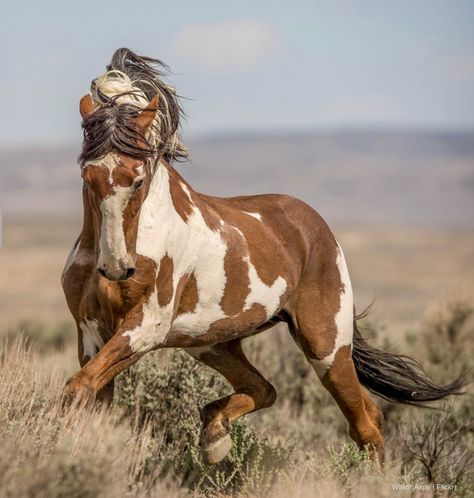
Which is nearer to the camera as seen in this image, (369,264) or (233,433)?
(233,433)

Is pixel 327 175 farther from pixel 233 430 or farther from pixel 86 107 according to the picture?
pixel 86 107

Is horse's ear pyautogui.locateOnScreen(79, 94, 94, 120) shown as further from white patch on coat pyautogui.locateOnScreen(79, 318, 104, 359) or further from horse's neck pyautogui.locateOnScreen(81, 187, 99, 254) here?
white patch on coat pyautogui.locateOnScreen(79, 318, 104, 359)

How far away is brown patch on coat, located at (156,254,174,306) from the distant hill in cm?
7805

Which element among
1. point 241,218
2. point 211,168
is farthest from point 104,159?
point 211,168

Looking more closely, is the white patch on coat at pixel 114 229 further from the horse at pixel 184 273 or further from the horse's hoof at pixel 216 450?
the horse's hoof at pixel 216 450

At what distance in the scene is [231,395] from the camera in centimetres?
834

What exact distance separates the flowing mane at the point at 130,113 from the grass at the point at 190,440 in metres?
1.43

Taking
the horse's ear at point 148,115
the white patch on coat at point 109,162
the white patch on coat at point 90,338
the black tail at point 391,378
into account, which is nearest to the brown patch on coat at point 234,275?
the white patch on coat at point 90,338

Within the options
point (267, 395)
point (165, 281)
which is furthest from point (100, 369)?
point (267, 395)

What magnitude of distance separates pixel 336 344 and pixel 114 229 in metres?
2.73

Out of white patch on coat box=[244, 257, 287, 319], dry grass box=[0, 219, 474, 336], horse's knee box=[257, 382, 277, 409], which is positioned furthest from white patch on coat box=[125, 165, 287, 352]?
dry grass box=[0, 219, 474, 336]

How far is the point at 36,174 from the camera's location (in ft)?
Answer: 339

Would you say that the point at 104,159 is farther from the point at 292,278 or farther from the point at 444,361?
the point at 444,361

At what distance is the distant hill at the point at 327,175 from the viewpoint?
325 ft
